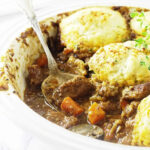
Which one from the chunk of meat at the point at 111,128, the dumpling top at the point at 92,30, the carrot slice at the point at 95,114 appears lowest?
the chunk of meat at the point at 111,128

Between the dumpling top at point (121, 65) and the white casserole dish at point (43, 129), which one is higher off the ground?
the white casserole dish at point (43, 129)

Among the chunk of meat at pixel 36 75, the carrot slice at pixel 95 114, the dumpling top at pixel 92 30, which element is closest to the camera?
the carrot slice at pixel 95 114

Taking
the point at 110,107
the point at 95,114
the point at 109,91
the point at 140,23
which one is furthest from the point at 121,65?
the point at 140,23

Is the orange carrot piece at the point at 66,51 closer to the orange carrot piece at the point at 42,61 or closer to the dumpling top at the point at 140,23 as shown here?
the orange carrot piece at the point at 42,61

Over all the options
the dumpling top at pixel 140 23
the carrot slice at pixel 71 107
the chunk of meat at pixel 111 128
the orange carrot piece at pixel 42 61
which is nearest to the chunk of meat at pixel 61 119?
the carrot slice at pixel 71 107

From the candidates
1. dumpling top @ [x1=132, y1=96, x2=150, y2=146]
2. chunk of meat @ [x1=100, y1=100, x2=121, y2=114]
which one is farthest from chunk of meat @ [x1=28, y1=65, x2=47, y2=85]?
dumpling top @ [x1=132, y1=96, x2=150, y2=146]

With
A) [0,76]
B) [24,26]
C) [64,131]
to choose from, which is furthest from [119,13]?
[64,131]

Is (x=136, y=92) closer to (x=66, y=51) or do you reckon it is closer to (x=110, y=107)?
(x=110, y=107)

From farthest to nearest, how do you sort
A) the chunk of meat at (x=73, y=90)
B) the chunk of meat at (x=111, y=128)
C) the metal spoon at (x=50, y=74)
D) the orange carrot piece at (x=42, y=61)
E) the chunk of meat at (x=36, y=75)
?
1. the orange carrot piece at (x=42, y=61)
2. the chunk of meat at (x=36, y=75)
3. the metal spoon at (x=50, y=74)
4. the chunk of meat at (x=73, y=90)
5. the chunk of meat at (x=111, y=128)
